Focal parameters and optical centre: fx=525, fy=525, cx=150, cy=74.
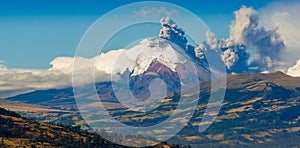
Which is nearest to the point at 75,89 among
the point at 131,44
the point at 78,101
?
the point at 78,101

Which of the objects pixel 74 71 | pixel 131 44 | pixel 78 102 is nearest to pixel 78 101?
pixel 78 102

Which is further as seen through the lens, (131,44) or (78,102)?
(131,44)

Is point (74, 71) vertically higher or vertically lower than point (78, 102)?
higher

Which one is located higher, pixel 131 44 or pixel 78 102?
pixel 131 44

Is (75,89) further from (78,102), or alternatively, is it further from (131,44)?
(131,44)

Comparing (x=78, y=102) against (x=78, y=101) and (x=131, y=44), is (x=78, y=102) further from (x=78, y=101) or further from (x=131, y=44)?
(x=131, y=44)

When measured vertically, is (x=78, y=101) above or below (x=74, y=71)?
below

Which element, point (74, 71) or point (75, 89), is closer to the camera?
point (75, 89)

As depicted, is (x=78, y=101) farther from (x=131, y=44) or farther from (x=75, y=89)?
(x=131, y=44)
